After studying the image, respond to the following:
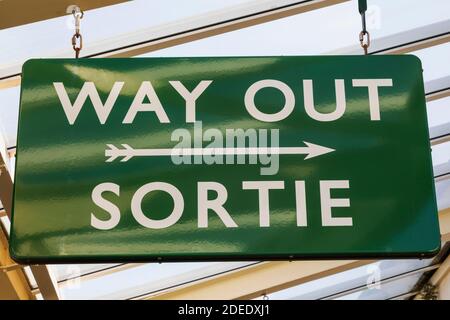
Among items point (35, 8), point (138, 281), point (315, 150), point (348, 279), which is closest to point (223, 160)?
point (315, 150)

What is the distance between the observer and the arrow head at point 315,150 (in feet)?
7.38

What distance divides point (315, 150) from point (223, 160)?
9.7 inches

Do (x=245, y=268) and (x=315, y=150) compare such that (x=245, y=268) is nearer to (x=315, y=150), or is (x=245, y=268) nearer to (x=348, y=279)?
(x=348, y=279)

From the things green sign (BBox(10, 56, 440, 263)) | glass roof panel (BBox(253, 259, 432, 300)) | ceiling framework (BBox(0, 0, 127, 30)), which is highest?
ceiling framework (BBox(0, 0, 127, 30))

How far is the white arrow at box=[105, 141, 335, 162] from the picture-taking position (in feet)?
7.39

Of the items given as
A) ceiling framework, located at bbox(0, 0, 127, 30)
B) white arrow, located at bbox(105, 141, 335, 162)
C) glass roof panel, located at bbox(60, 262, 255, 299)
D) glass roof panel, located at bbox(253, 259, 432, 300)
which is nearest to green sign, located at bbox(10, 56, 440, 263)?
white arrow, located at bbox(105, 141, 335, 162)

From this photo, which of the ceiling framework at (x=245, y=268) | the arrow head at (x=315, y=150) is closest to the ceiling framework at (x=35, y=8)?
the ceiling framework at (x=245, y=268)

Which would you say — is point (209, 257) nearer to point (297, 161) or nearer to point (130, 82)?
point (297, 161)

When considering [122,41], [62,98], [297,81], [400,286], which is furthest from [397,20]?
[400,286]

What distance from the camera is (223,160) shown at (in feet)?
7.37

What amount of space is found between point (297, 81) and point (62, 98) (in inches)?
25.9

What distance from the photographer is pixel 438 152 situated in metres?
6.44

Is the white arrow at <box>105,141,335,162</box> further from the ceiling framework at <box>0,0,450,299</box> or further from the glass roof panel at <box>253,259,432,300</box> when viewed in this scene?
the glass roof panel at <box>253,259,432,300</box>

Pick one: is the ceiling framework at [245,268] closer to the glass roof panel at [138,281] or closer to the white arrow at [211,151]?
the glass roof panel at [138,281]
